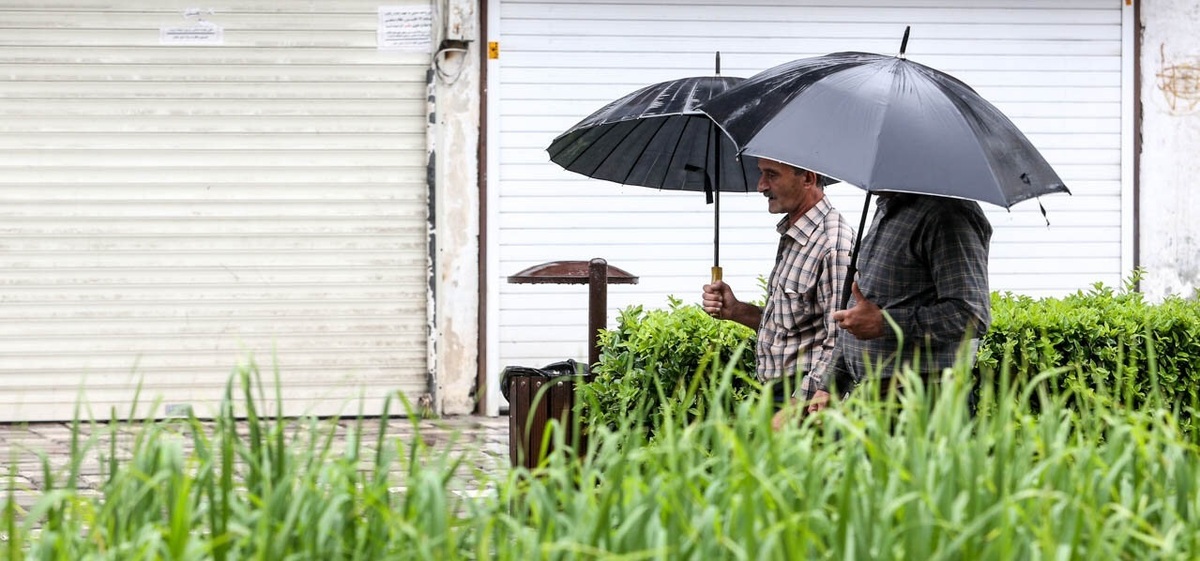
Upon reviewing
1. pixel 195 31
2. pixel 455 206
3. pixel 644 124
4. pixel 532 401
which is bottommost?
pixel 532 401

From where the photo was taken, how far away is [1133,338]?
689cm

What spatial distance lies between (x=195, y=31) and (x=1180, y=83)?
7180 mm

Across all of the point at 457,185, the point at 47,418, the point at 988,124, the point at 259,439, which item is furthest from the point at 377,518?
the point at 47,418

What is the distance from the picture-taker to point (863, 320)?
4.55m

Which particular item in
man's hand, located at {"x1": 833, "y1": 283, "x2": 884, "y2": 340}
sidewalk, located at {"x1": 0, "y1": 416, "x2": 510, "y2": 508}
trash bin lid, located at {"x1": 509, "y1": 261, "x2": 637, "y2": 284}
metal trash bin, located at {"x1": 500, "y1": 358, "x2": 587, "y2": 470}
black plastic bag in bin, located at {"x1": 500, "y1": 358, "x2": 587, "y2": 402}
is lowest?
sidewalk, located at {"x1": 0, "y1": 416, "x2": 510, "y2": 508}

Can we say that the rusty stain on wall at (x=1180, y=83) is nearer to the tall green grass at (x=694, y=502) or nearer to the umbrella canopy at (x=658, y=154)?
the umbrella canopy at (x=658, y=154)

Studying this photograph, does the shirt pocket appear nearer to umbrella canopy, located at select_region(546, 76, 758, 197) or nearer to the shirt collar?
the shirt collar

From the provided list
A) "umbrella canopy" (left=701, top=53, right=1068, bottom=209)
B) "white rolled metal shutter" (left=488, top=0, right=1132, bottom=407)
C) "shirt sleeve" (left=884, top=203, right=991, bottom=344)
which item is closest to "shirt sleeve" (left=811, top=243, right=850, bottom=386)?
"shirt sleeve" (left=884, top=203, right=991, bottom=344)

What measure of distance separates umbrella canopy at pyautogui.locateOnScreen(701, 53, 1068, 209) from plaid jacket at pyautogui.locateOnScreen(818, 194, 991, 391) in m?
0.24

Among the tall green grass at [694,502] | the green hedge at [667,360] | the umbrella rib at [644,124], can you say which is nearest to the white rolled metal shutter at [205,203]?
the green hedge at [667,360]

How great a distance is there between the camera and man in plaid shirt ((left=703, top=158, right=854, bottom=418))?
4.96 m

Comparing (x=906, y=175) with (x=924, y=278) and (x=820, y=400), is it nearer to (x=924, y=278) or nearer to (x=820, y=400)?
(x=924, y=278)

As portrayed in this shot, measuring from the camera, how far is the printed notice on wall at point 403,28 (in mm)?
10570

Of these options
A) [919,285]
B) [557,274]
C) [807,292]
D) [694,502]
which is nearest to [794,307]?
[807,292]
